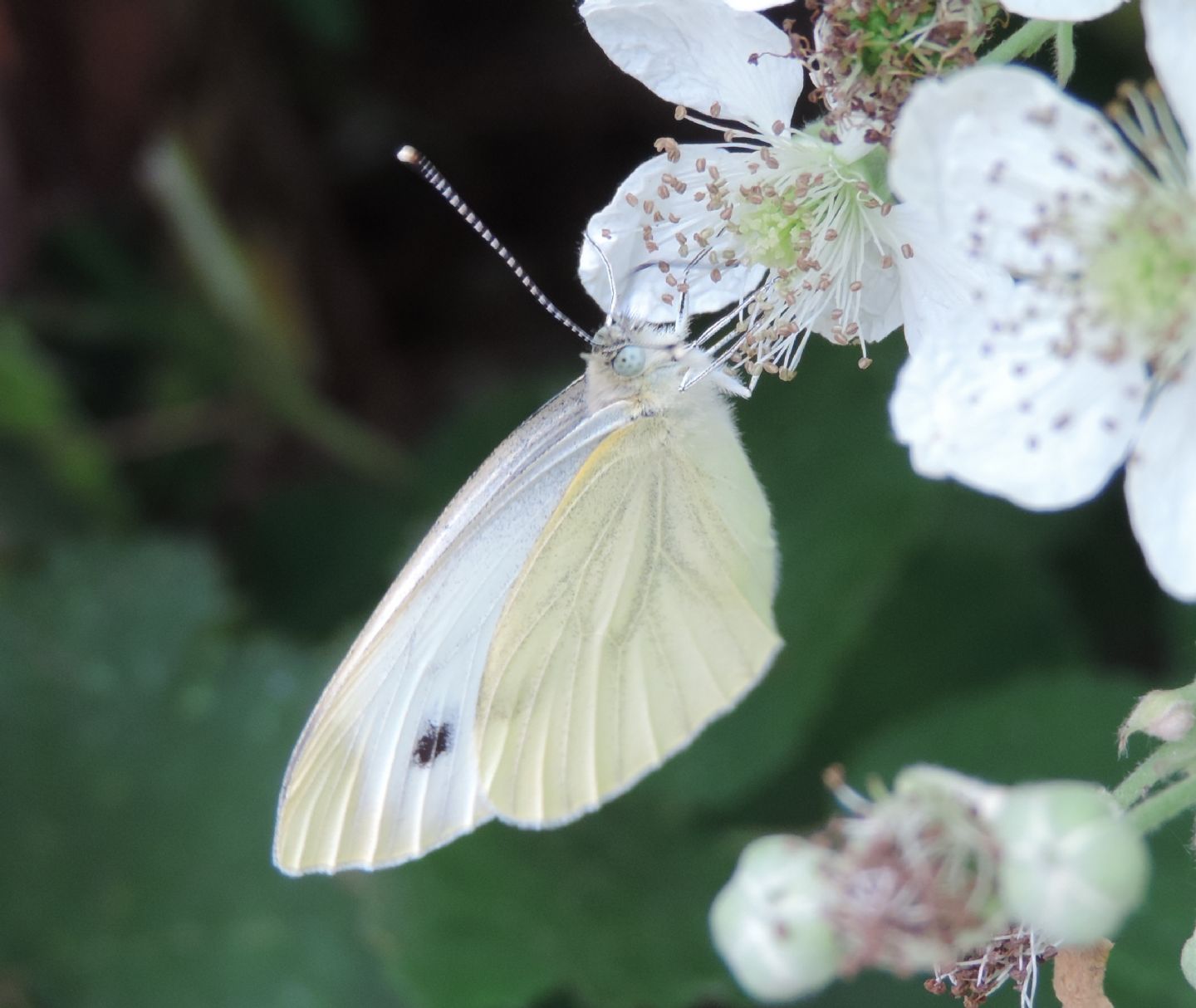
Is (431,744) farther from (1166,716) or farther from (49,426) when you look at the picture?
(49,426)

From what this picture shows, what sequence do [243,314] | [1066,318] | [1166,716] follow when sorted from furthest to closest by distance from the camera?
[243,314] < [1066,318] < [1166,716]

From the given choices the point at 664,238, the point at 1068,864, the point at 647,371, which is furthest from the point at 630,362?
the point at 1068,864

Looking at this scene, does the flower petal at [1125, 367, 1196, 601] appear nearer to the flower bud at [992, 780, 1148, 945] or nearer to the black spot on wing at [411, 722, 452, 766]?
the flower bud at [992, 780, 1148, 945]

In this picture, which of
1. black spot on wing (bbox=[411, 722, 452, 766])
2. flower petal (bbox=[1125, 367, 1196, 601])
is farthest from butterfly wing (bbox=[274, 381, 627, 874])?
flower petal (bbox=[1125, 367, 1196, 601])

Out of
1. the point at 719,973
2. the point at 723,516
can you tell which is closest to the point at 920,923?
the point at 723,516

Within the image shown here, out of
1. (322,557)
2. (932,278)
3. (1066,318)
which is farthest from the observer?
(322,557)

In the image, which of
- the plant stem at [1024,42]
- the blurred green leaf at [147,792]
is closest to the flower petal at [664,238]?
the plant stem at [1024,42]
